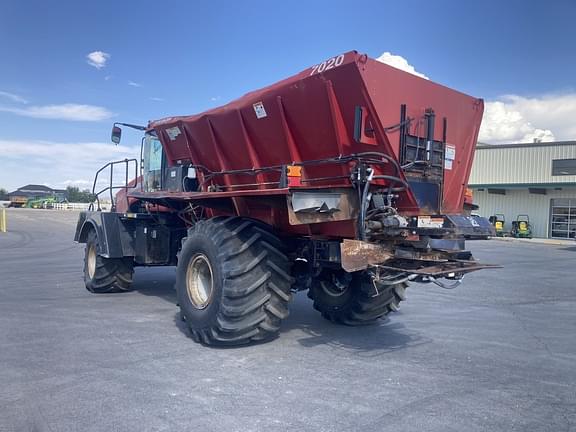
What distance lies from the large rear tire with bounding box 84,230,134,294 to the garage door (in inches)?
1225

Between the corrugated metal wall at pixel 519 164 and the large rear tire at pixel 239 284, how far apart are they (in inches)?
1259

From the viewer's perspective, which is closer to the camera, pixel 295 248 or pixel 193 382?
pixel 193 382

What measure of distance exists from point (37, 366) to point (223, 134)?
11.7 ft

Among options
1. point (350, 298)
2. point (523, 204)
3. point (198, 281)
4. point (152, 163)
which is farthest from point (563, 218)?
point (198, 281)

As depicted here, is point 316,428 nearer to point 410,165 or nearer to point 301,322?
point 410,165

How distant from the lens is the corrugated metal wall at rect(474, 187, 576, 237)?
34000 millimetres

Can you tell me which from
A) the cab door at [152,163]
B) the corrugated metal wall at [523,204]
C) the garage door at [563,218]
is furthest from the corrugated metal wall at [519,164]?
the cab door at [152,163]

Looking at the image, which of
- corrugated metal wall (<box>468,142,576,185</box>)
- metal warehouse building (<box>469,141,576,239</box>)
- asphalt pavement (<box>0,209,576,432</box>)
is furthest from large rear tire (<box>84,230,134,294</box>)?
corrugated metal wall (<box>468,142,576,185</box>)

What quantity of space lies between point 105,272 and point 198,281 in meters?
3.44

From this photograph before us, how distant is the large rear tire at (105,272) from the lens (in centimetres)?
948

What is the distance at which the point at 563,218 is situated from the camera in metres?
33.7

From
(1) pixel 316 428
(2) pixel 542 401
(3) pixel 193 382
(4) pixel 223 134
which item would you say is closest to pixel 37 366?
(3) pixel 193 382

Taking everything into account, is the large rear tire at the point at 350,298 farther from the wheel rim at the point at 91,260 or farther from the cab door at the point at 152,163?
the wheel rim at the point at 91,260

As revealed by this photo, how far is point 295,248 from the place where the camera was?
22.6 ft
